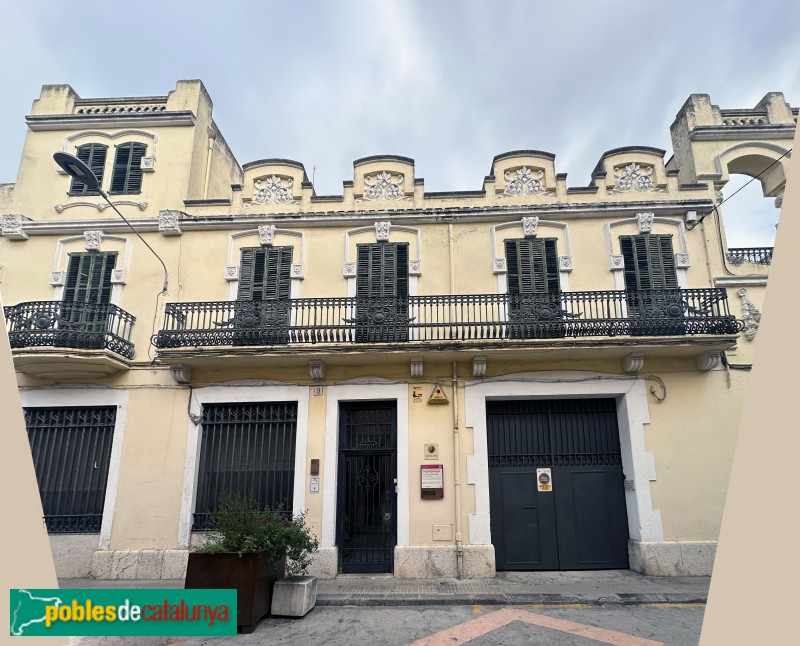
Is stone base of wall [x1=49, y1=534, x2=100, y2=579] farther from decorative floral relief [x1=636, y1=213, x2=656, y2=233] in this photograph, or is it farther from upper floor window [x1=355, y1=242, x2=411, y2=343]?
decorative floral relief [x1=636, y1=213, x2=656, y2=233]

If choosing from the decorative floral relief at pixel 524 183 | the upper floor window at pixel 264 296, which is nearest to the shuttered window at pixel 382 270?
the upper floor window at pixel 264 296

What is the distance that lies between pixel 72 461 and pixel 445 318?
883 centimetres

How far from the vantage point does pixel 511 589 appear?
29.0ft

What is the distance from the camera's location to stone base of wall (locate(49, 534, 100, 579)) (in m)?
10.2

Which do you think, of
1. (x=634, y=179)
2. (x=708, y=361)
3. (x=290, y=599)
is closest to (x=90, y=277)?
(x=290, y=599)

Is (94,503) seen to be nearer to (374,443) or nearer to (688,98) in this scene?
(374,443)

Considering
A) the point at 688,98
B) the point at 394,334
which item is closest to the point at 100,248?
the point at 394,334

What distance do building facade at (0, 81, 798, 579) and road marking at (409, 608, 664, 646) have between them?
→ 7.51 ft

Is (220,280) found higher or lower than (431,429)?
higher

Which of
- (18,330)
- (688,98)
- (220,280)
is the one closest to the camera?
(18,330)

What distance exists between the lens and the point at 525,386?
10.7 metres

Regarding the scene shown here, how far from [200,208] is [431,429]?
7.82 meters

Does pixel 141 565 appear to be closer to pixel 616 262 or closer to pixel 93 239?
pixel 93 239

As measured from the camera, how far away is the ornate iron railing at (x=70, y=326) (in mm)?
10453
